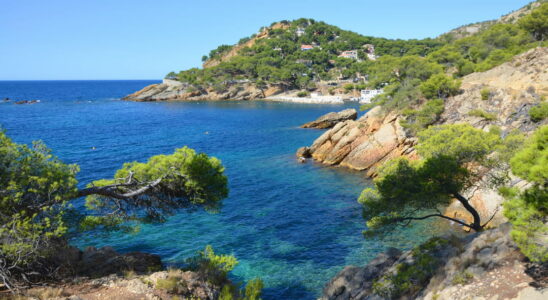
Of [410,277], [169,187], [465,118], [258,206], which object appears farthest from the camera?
[465,118]

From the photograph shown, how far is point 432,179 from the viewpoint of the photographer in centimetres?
1686

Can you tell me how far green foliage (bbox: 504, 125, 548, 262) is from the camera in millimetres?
9852

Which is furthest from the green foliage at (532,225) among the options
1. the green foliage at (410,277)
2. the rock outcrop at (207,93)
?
the rock outcrop at (207,93)

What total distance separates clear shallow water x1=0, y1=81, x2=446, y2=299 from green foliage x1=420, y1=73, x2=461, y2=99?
15.4 m

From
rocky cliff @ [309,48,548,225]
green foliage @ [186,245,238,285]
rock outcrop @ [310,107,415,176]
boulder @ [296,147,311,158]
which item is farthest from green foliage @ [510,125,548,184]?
boulder @ [296,147,311,158]

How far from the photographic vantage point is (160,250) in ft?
72.8

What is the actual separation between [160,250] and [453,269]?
17140 mm

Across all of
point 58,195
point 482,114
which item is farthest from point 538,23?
point 58,195

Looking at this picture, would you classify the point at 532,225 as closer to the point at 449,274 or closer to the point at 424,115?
the point at 449,274

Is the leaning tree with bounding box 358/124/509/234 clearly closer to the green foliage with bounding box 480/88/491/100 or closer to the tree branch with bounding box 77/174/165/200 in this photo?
the tree branch with bounding box 77/174/165/200

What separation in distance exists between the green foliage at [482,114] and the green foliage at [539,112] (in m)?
4.28

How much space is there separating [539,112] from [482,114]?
623cm

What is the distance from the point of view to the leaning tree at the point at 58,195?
1207 cm

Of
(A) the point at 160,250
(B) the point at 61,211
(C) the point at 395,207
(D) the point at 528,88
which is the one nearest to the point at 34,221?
(B) the point at 61,211
